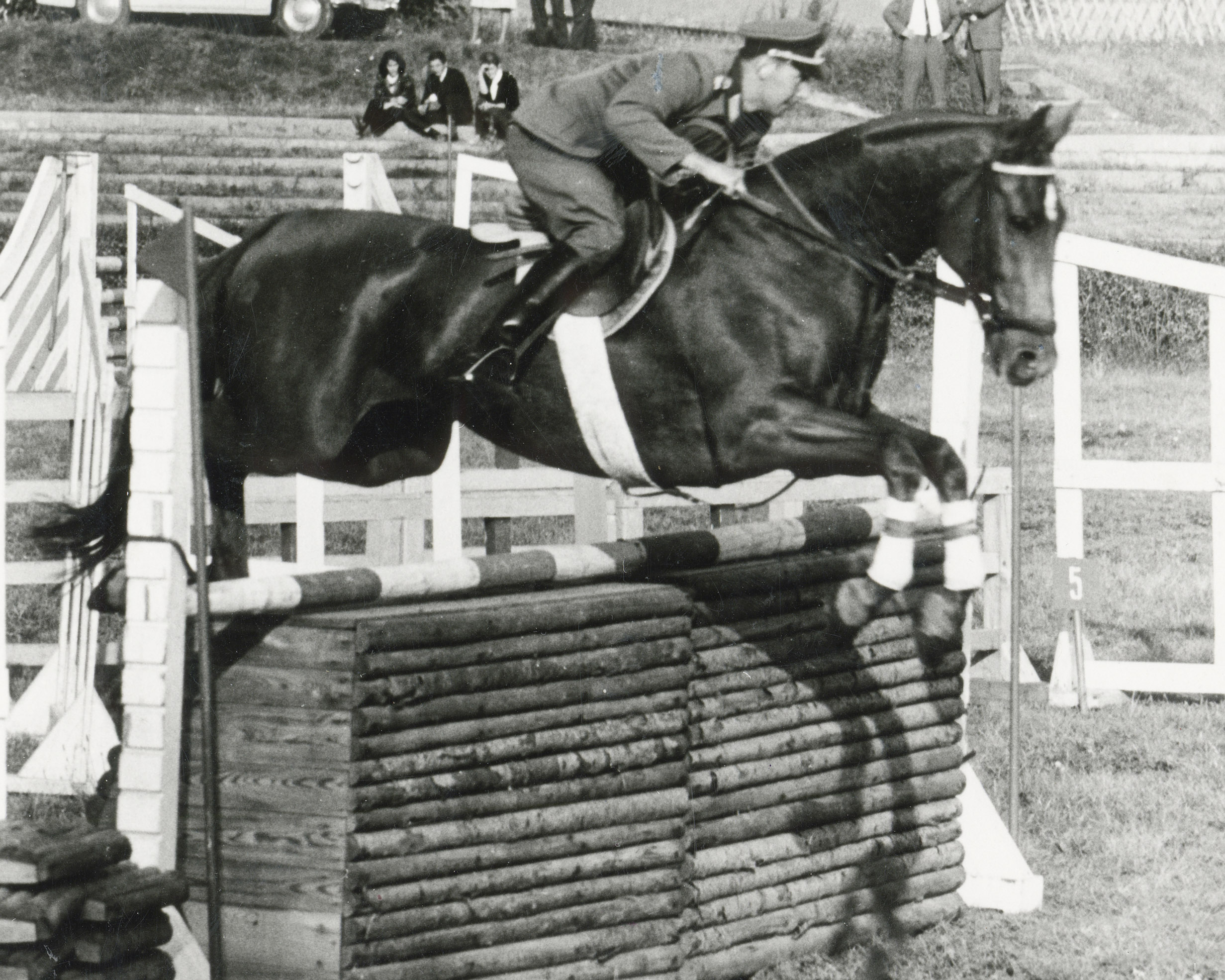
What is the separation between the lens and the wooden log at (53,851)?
145 inches

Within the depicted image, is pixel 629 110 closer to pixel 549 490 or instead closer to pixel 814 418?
pixel 814 418

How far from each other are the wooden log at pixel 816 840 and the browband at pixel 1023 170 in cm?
174

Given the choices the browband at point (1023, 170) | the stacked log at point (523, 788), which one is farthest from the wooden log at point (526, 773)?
the browband at point (1023, 170)

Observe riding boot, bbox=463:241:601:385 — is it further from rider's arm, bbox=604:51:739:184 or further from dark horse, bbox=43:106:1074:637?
rider's arm, bbox=604:51:739:184

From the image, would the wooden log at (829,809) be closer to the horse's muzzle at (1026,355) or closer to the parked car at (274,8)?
the horse's muzzle at (1026,355)

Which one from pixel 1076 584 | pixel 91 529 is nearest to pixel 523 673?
pixel 91 529

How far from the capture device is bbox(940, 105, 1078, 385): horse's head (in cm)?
515

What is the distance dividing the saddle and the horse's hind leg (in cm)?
145

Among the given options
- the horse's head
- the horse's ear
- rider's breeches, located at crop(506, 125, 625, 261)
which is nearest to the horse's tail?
rider's breeches, located at crop(506, 125, 625, 261)

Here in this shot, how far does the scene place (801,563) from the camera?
5.31 m

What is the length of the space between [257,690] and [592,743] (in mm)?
820

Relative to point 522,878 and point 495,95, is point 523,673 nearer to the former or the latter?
point 522,878

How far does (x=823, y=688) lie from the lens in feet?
17.5

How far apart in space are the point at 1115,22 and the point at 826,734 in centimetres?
2318
